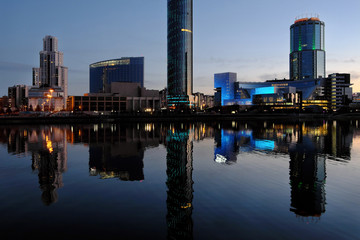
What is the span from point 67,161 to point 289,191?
23898 millimetres

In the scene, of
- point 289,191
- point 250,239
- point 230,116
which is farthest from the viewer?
point 230,116

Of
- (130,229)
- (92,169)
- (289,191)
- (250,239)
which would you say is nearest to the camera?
(250,239)

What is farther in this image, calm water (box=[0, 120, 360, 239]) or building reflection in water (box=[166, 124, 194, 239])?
building reflection in water (box=[166, 124, 194, 239])

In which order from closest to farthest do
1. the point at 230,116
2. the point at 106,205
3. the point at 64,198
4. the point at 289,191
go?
the point at 106,205, the point at 64,198, the point at 289,191, the point at 230,116

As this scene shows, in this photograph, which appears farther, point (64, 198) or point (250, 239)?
point (64, 198)

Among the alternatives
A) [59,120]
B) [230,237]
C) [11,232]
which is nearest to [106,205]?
[11,232]

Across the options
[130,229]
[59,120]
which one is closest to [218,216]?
[130,229]

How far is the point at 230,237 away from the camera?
43.6 ft

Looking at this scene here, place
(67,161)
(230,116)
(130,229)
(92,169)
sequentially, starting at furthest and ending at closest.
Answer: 1. (230,116)
2. (67,161)
3. (92,169)
4. (130,229)

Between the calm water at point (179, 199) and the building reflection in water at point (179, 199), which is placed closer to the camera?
the calm water at point (179, 199)

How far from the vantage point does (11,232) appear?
13469 millimetres

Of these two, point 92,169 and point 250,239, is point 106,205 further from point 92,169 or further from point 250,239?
point 92,169

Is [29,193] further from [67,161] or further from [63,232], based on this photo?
[67,161]

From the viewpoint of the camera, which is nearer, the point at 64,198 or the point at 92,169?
the point at 64,198
